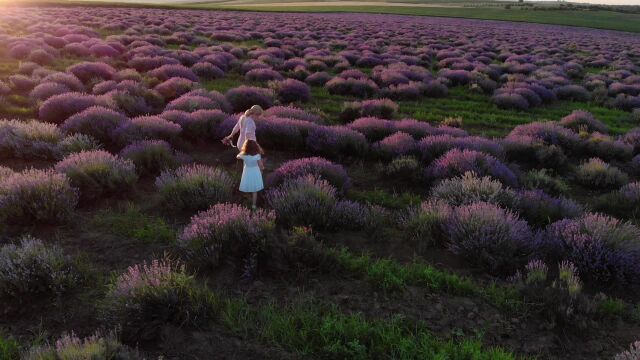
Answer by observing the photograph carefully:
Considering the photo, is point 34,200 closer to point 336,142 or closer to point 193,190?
point 193,190

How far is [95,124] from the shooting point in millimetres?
7930

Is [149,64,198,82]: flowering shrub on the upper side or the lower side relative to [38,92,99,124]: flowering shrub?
upper

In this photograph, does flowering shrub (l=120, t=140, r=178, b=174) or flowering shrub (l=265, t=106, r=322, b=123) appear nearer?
flowering shrub (l=120, t=140, r=178, b=174)

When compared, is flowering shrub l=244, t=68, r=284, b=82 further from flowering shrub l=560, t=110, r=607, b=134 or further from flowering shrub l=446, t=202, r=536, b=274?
flowering shrub l=446, t=202, r=536, b=274

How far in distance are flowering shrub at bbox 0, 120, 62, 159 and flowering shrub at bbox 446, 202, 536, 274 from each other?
6306mm

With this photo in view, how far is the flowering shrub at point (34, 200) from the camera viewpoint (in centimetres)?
493

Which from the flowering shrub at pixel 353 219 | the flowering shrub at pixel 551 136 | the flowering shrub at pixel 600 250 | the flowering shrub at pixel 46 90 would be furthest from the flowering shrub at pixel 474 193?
the flowering shrub at pixel 46 90

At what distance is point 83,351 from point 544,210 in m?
5.48

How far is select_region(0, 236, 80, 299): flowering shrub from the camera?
3.78 meters

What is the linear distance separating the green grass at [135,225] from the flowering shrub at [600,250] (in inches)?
175

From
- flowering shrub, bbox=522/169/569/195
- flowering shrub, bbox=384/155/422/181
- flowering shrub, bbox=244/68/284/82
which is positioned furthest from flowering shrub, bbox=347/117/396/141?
flowering shrub, bbox=244/68/284/82

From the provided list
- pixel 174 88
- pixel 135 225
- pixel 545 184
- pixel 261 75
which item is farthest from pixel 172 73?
pixel 545 184

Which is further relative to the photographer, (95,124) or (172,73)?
(172,73)

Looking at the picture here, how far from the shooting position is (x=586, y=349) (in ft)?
11.8
